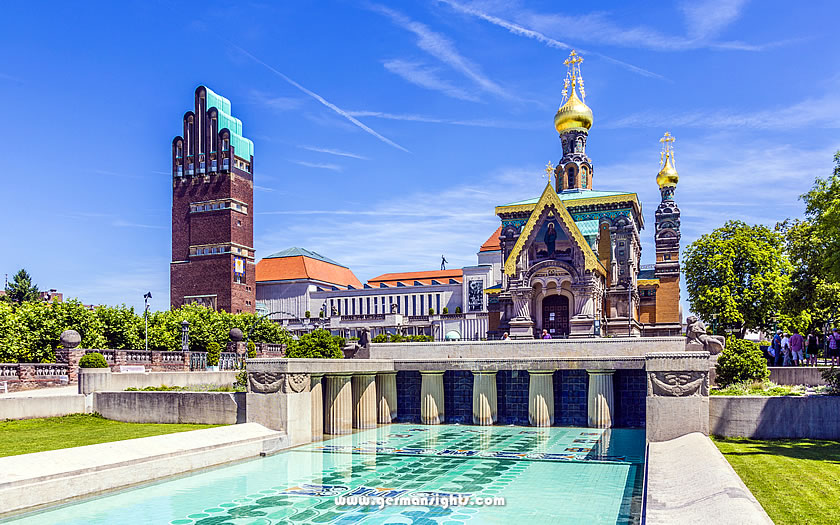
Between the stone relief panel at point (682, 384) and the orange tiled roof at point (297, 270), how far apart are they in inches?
3324

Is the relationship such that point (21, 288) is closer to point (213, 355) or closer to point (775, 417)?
point (213, 355)

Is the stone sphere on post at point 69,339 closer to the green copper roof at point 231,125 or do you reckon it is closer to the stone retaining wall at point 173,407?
the stone retaining wall at point 173,407

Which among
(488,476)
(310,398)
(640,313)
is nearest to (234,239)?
(640,313)

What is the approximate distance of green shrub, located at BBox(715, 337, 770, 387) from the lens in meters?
23.6

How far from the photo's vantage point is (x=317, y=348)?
32438mm

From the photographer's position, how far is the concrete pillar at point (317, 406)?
2274 centimetres

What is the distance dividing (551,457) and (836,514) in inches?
368

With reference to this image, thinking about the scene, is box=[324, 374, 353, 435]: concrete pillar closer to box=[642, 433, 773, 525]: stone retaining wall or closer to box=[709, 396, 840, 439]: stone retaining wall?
box=[709, 396, 840, 439]: stone retaining wall

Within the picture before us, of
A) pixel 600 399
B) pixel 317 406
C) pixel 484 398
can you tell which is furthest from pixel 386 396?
pixel 600 399

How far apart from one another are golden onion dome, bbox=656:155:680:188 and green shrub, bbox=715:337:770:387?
145ft

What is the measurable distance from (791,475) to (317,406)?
1420 cm

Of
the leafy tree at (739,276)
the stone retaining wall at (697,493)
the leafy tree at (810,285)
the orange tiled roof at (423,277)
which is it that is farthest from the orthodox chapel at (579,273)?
the orange tiled roof at (423,277)

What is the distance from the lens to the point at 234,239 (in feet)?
301

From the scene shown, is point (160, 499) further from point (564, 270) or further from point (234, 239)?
point (234, 239)
